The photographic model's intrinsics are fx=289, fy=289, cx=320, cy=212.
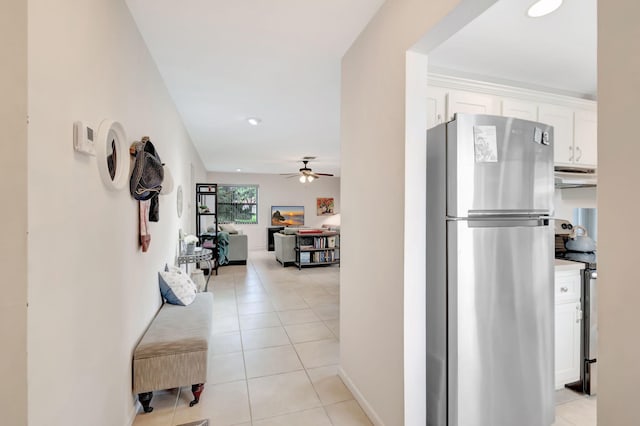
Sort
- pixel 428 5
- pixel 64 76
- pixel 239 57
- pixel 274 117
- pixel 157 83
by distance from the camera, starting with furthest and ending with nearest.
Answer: pixel 274 117, pixel 157 83, pixel 239 57, pixel 428 5, pixel 64 76

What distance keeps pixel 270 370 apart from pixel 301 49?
256 cm

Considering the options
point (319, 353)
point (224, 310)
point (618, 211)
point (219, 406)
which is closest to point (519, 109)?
point (618, 211)

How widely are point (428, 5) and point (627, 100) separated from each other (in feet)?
3.18

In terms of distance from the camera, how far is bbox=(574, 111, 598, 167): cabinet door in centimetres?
251

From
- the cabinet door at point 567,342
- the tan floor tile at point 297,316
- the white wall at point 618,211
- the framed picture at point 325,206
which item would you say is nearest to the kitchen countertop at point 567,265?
the cabinet door at point 567,342

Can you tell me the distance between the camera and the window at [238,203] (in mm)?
9688

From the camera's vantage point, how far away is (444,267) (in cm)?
150

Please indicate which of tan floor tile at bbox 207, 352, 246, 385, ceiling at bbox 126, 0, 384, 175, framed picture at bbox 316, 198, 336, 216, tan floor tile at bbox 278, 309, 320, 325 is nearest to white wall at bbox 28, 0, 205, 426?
ceiling at bbox 126, 0, 384, 175

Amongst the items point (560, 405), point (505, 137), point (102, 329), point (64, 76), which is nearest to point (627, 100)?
point (505, 137)

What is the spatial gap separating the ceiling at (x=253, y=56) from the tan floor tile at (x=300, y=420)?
8.26 ft

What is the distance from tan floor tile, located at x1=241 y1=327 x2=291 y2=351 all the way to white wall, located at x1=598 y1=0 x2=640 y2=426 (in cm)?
262

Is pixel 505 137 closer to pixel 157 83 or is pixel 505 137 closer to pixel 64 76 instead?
pixel 64 76

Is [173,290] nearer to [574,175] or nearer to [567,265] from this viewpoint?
[567,265]

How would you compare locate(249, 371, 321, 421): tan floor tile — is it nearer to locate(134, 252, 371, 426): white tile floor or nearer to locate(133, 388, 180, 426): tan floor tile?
locate(134, 252, 371, 426): white tile floor
